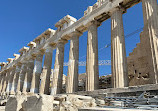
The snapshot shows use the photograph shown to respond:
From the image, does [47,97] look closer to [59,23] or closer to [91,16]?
[91,16]

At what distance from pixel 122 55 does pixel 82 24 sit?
6.17 metres

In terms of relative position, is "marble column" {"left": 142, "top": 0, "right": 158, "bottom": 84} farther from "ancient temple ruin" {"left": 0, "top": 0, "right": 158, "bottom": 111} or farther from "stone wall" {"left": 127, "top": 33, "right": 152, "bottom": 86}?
"stone wall" {"left": 127, "top": 33, "right": 152, "bottom": 86}

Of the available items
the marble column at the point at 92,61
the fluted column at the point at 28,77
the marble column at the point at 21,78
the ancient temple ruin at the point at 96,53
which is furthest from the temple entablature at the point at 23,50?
the marble column at the point at 92,61

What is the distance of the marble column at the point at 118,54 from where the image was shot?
32.7 ft

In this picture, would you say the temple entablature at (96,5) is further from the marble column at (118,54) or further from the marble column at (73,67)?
the marble column at (73,67)

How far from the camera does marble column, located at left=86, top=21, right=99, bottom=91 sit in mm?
12016

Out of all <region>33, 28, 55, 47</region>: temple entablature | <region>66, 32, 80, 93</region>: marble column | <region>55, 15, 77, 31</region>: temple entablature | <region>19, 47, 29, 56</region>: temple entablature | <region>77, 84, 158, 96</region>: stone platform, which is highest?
<region>55, 15, 77, 31</region>: temple entablature

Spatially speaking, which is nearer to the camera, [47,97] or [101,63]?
[47,97]

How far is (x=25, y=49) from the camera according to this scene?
26172 millimetres

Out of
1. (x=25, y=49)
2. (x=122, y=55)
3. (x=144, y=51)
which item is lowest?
(x=122, y=55)

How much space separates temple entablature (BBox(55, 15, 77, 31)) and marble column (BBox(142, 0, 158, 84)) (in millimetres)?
8713

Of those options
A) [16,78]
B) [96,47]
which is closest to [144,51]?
[96,47]

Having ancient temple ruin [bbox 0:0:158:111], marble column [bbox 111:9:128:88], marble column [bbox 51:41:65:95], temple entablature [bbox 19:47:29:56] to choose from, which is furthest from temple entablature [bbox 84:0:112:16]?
temple entablature [bbox 19:47:29:56]

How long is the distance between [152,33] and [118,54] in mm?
2619
